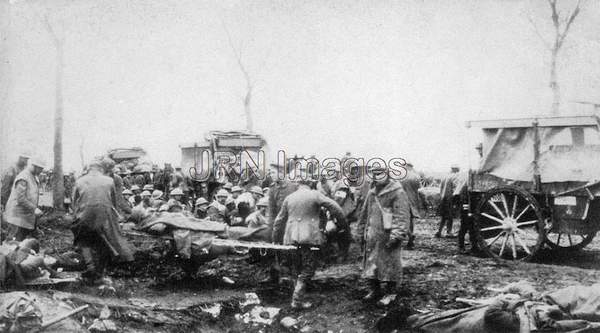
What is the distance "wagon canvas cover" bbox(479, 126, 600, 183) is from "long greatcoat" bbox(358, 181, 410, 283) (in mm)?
2630

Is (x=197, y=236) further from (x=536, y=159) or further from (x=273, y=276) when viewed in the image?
(x=536, y=159)

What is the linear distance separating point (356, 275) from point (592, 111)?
424 cm

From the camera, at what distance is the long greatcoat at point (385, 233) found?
A: 230 inches

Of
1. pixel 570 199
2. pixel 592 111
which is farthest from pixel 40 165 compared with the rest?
pixel 592 111

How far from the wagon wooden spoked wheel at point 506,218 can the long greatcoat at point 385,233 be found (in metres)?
2.45

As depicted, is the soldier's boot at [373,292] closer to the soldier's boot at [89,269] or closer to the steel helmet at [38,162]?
the soldier's boot at [89,269]

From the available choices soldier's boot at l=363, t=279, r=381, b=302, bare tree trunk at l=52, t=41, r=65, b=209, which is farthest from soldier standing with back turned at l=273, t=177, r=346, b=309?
bare tree trunk at l=52, t=41, r=65, b=209

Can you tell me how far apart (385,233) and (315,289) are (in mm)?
1309

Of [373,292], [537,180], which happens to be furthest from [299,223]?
[537,180]

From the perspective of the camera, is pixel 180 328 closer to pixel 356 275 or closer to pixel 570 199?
pixel 356 275

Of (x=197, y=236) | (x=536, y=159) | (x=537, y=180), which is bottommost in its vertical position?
(x=197, y=236)

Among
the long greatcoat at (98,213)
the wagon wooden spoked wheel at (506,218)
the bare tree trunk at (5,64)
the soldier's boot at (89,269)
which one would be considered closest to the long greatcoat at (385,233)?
the wagon wooden spoked wheel at (506,218)

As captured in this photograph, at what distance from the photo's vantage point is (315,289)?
6.60 m

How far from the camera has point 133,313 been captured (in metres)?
5.32
